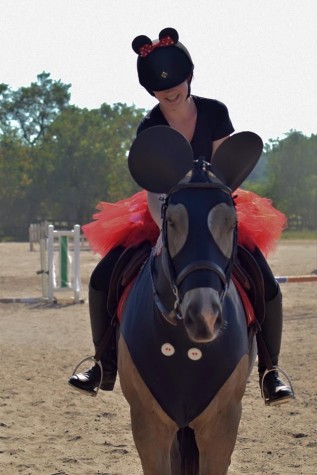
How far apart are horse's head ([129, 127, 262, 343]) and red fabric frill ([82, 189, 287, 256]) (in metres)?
1.03

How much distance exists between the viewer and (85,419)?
7.49 meters

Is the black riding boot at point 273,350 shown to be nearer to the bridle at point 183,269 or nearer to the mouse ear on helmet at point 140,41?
the bridle at point 183,269

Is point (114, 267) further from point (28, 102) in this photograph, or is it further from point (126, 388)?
point (28, 102)

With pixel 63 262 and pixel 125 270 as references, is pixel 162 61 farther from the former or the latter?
pixel 63 262

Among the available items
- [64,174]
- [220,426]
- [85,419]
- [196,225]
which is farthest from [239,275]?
[64,174]

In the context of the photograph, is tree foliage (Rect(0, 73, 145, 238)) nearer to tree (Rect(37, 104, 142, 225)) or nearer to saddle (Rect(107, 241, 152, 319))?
tree (Rect(37, 104, 142, 225))

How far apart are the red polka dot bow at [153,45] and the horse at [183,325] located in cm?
89

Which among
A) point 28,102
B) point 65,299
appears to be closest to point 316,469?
point 65,299

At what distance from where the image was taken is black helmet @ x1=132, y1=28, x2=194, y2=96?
4.44m

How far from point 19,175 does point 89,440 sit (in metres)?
71.7

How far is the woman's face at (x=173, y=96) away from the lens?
14.7 feet

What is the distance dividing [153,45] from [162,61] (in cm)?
17

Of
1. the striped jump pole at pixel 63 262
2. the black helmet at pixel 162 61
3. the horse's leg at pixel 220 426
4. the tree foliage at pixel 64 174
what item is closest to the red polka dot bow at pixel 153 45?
the black helmet at pixel 162 61

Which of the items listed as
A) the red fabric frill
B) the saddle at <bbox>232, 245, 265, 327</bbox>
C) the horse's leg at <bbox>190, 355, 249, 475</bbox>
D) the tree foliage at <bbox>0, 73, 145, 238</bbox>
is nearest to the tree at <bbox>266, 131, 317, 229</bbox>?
the tree foliage at <bbox>0, 73, 145, 238</bbox>
